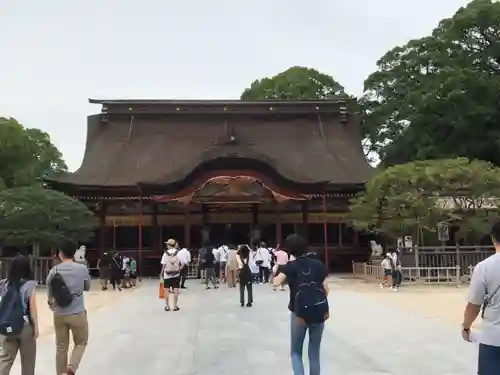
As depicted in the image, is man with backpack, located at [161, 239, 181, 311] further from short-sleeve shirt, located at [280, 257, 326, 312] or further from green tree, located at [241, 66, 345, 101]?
green tree, located at [241, 66, 345, 101]

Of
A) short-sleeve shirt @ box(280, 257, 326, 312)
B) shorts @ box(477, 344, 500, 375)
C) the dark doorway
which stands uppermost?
the dark doorway

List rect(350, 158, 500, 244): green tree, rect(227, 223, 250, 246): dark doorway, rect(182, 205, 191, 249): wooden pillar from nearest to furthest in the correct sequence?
rect(350, 158, 500, 244): green tree, rect(182, 205, 191, 249): wooden pillar, rect(227, 223, 250, 246): dark doorway

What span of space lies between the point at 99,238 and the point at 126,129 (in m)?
8.51

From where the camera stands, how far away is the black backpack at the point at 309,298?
670cm

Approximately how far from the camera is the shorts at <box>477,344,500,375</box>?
4828mm

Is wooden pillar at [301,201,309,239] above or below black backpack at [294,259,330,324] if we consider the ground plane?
above

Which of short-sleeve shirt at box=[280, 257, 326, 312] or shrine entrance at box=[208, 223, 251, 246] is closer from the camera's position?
short-sleeve shirt at box=[280, 257, 326, 312]

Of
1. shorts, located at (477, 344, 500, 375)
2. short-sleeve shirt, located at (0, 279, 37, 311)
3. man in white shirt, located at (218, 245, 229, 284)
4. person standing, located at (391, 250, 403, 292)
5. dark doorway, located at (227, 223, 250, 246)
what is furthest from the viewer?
dark doorway, located at (227, 223, 250, 246)

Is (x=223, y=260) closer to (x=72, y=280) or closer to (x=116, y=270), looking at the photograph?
(x=116, y=270)

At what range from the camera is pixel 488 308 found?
16.1ft

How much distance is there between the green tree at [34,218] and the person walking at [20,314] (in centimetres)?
1616

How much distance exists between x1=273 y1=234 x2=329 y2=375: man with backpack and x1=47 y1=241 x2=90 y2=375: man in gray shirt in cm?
211

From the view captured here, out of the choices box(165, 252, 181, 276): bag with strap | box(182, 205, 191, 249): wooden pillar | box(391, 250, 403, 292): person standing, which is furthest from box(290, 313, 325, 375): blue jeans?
box(182, 205, 191, 249): wooden pillar

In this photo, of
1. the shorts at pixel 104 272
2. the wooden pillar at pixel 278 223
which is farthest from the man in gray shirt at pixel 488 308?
the wooden pillar at pixel 278 223
